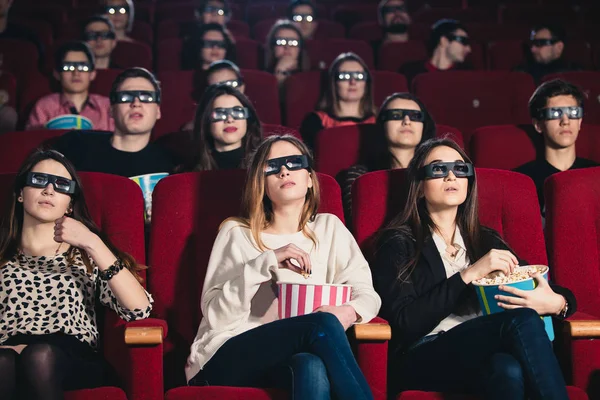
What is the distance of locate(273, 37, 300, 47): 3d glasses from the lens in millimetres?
2652

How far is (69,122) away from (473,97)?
1.03m

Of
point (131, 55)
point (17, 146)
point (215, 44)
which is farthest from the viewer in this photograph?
point (131, 55)

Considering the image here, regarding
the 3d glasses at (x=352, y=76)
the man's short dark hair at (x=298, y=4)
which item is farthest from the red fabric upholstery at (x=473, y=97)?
the man's short dark hair at (x=298, y=4)

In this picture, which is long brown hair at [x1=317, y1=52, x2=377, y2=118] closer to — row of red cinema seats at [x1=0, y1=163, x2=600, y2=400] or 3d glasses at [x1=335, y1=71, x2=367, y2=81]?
3d glasses at [x1=335, y1=71, x2=367, y2=81]

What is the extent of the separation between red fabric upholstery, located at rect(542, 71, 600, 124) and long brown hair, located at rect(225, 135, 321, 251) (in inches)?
45.1

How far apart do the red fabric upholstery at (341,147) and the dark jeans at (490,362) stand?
65cm

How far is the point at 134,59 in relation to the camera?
2828 mm

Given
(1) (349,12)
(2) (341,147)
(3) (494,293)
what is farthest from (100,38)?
(3) (494,293)

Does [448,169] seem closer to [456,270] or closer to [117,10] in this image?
[456,270]

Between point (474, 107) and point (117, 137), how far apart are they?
3.25 ft

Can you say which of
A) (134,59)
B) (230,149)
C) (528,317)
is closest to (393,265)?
(528,317)

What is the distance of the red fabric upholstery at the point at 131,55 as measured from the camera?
9.23ft

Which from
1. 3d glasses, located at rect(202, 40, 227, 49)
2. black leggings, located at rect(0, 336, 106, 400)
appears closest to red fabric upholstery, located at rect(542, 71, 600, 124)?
3d glasses, located at rect(202, 40, 227, 49)

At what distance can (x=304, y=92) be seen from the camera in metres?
2.46
